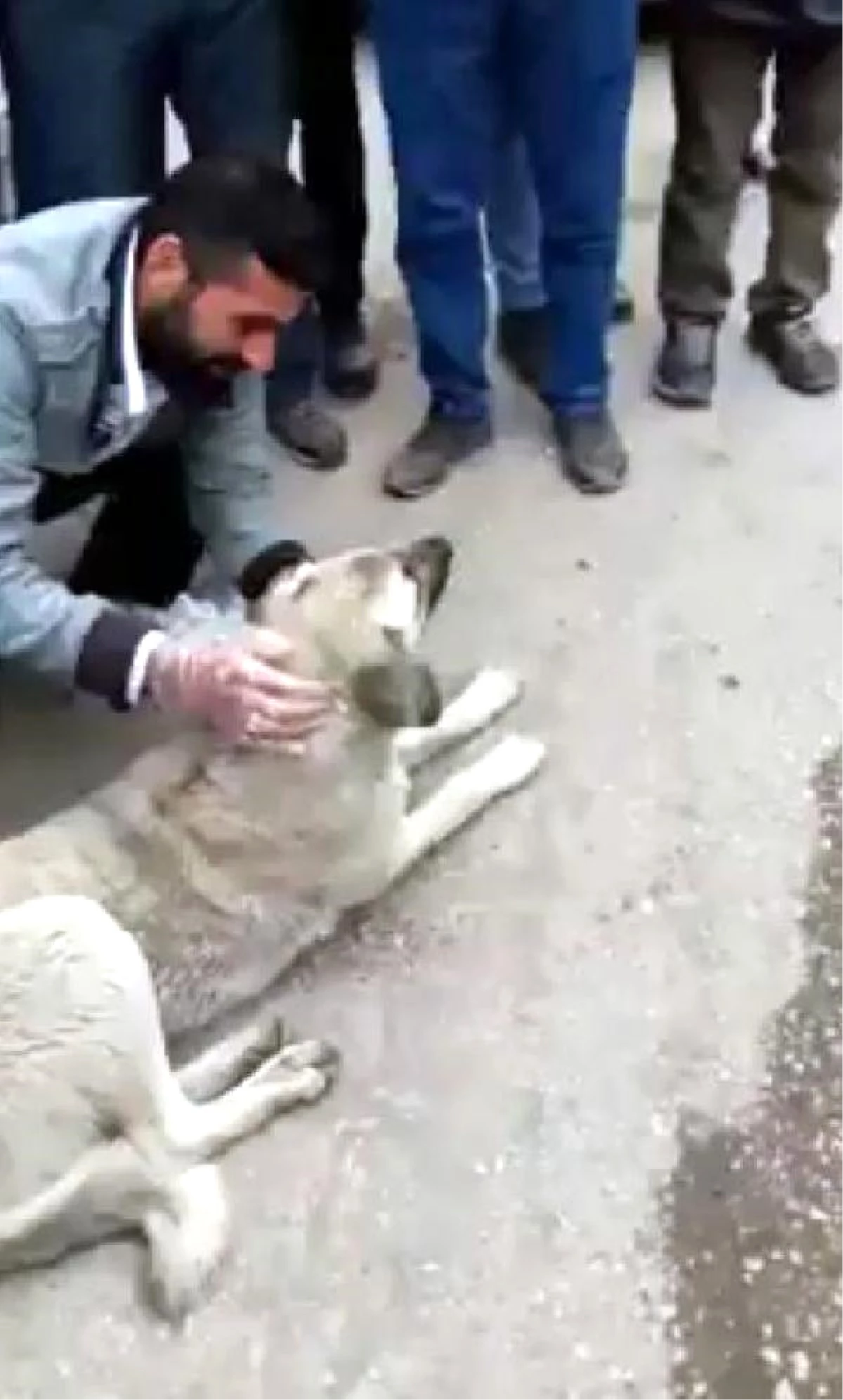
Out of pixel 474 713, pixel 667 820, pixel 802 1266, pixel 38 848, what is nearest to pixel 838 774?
pixel 667 820

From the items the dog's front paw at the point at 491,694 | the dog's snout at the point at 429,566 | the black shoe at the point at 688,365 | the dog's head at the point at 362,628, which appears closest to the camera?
the dog's head at the point at 362,628

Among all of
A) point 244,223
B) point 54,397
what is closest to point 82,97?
point 54,397

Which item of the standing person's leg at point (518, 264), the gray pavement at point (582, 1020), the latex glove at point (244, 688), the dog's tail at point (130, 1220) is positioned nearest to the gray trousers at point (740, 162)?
the standing person's leg at point (518, 264)

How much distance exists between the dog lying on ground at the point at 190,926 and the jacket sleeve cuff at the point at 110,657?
0.12 metres

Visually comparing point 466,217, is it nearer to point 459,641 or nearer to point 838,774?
point 459,641

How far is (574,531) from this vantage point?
11.3 ft

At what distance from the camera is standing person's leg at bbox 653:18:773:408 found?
343cm

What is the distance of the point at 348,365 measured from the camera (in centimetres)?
371

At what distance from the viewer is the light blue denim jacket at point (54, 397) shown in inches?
104

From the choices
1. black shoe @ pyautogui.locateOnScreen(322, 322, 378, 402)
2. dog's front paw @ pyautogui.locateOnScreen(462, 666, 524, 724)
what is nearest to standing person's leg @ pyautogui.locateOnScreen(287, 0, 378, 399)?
black shoe @ pyautogui.locateOnScreen(322, 322, 378, 402)

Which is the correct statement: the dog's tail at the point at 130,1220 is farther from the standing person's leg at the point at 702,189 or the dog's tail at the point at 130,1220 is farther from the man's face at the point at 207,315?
the standing person's leg at the point at 702,189

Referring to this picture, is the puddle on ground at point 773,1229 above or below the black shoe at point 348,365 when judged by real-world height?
below

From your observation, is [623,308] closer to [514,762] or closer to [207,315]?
[514,762]

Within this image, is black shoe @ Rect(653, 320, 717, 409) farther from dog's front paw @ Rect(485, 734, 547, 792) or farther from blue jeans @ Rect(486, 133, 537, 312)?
dog's front paw @ Rect(485, 734, 547, 792)
